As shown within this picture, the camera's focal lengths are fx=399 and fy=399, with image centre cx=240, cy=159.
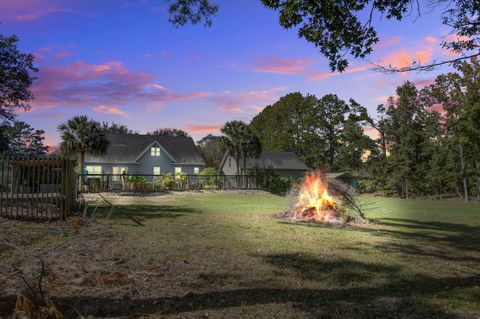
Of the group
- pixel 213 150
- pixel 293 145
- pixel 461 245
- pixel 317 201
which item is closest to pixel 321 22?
pixel 461 245

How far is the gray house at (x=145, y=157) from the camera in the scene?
45.0 m

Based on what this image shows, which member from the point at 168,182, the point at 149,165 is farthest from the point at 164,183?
the point at 149,165

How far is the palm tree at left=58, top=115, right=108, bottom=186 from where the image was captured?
3142 cm

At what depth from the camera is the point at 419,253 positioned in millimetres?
8562

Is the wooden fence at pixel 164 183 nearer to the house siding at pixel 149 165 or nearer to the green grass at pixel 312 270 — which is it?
the house siding at pixel 149 165

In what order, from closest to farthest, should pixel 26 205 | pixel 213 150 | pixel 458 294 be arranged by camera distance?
1. pixel 458 294
2. pixel 26 205
3. pixel 213 150

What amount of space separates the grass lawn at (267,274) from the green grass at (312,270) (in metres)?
0.01

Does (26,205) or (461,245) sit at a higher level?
(26,205)

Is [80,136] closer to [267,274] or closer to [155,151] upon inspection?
[155,151]

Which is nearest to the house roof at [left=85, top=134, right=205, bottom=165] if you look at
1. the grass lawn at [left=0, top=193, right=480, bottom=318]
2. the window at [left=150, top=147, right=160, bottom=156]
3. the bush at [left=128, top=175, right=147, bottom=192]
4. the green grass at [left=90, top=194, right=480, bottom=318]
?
the window at [left=150, top=147, right=160, bottom=156]

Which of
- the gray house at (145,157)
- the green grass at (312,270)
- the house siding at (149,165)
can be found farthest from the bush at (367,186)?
the green grass at (312,270)

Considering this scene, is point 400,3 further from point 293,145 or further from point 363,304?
point 293,145

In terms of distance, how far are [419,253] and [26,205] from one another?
11470mm

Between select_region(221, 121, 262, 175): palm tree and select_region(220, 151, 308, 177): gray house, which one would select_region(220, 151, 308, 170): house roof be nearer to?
select_region(220, 151, 308, 177): gray house
